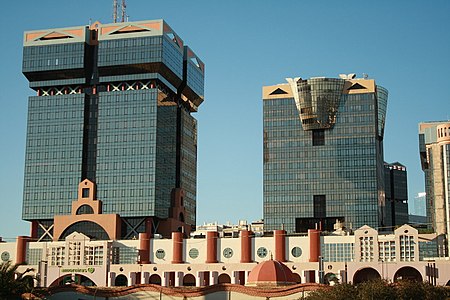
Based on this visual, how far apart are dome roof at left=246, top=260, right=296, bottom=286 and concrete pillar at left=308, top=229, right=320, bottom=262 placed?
5482 centimetres

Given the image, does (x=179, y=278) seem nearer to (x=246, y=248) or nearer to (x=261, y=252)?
(x=246, y=248)

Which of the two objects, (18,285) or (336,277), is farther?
(336,277)

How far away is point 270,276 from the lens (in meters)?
138

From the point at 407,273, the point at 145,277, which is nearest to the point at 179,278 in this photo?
the point at 145,277

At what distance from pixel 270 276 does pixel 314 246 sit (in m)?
59.9

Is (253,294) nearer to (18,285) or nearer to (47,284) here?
(18,285)

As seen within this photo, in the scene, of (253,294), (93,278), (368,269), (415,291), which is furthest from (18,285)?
(368,269)

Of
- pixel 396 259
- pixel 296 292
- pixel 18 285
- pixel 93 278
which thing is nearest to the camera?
pixel 18 285

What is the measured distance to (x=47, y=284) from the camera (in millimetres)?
198750

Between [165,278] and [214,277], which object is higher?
[214,277]

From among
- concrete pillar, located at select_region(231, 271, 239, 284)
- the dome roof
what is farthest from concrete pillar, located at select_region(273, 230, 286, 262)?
the dome roof

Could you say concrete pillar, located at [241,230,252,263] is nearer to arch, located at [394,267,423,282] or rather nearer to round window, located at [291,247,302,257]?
round window, located at [291,247,302,257]

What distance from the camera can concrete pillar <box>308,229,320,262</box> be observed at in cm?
19500

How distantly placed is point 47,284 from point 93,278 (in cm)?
1121
